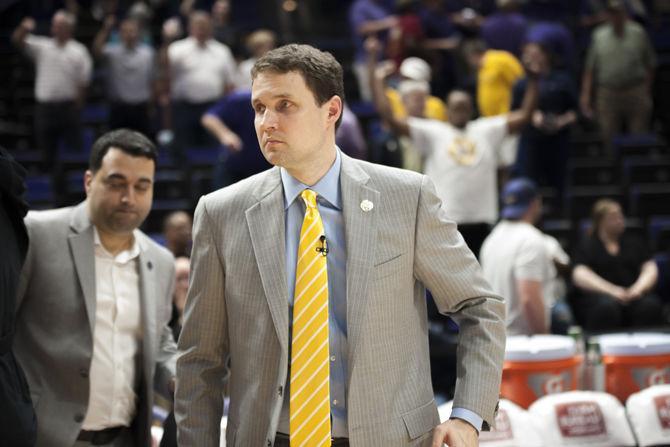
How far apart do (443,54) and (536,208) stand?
5213mm

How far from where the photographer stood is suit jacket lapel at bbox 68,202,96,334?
12.1 ft

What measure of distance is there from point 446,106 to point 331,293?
9.03 metres

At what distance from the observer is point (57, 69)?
10953mm

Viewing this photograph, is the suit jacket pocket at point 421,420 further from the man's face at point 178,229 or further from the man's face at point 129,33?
the man's face at point 129,33

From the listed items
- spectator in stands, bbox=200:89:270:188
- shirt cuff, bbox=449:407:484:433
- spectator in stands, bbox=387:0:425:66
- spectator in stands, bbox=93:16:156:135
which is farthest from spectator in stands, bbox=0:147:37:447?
spectator in stands, bbox=387:0:425:66

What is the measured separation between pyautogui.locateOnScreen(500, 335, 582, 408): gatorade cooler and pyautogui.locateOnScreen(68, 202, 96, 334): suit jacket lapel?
2.31m

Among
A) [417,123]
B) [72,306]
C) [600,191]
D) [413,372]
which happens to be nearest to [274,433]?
[413,372]

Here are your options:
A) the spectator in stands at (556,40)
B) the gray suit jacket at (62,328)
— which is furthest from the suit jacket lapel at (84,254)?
the spectator in stands at (556,40)

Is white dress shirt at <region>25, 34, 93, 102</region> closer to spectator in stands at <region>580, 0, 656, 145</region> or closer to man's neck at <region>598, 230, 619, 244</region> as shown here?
spectator in stands at <region>580, 0, 656, 145</region>

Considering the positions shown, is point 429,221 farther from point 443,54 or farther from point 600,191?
point 443,54

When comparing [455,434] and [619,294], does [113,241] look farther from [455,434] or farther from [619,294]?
[619,294]

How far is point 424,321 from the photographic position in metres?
2.97

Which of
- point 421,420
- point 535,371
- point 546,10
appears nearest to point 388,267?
point 421,420

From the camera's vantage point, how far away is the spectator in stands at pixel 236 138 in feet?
23.9
